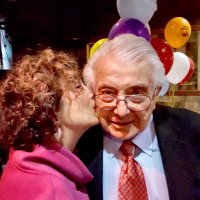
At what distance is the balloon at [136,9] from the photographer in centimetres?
183

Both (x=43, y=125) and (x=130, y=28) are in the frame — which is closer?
(x=43, y=125)

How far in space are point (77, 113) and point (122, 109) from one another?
165 millimetres

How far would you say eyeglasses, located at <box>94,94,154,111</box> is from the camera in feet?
4.18

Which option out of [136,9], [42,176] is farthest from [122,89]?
[136,9]

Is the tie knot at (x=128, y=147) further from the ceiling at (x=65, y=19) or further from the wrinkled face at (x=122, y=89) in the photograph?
the ceiling at (x=65, y=19)

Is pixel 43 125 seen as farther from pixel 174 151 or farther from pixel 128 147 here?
pixel 174 151

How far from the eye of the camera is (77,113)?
125 cm

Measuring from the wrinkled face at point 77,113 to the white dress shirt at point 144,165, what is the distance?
0.21 meters

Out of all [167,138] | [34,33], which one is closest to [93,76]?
[167,138]

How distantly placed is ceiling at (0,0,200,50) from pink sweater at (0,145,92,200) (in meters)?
4.34

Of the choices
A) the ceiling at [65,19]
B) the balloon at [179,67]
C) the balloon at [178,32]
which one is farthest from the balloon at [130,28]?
the ceiling at [65,19]

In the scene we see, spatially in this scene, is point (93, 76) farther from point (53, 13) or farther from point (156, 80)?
point (53, 13)

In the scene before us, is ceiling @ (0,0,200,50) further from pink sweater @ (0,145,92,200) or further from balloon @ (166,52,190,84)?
pink sweater @ (0,145,92,200)

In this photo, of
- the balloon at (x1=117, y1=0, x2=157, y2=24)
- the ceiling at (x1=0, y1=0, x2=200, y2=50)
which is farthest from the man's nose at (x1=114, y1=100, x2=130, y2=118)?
the ceiling at (x1=0, y1=0, x2=200, y2=50)
